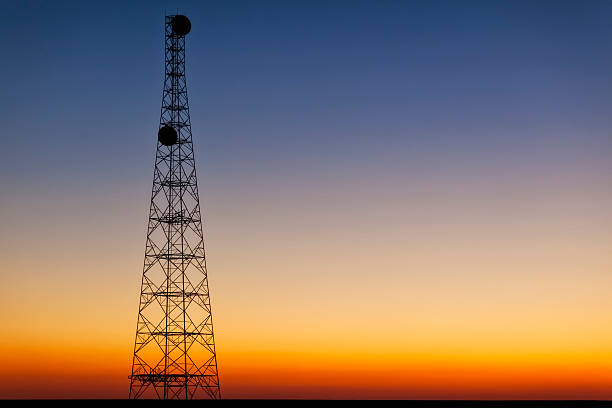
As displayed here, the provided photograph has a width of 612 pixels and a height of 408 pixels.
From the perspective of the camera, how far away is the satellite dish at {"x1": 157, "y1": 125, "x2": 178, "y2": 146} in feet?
234

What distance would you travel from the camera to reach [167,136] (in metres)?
71.1

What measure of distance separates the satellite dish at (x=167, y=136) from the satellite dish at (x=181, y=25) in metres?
9.46

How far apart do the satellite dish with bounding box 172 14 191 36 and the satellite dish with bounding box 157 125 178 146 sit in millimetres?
9460

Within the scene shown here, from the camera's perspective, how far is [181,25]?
72.4 metres

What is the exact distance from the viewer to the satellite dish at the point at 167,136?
71188 millimetres

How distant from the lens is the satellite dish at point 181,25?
237 feet

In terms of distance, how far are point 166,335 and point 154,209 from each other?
11672 millimetres

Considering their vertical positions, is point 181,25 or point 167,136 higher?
point 181,25

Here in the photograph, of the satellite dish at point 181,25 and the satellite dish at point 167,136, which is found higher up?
the satellite dish at point 181,25

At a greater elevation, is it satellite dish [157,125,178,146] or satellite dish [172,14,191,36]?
satellite dish [172,14,191,36]

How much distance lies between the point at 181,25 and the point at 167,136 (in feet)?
35.6
